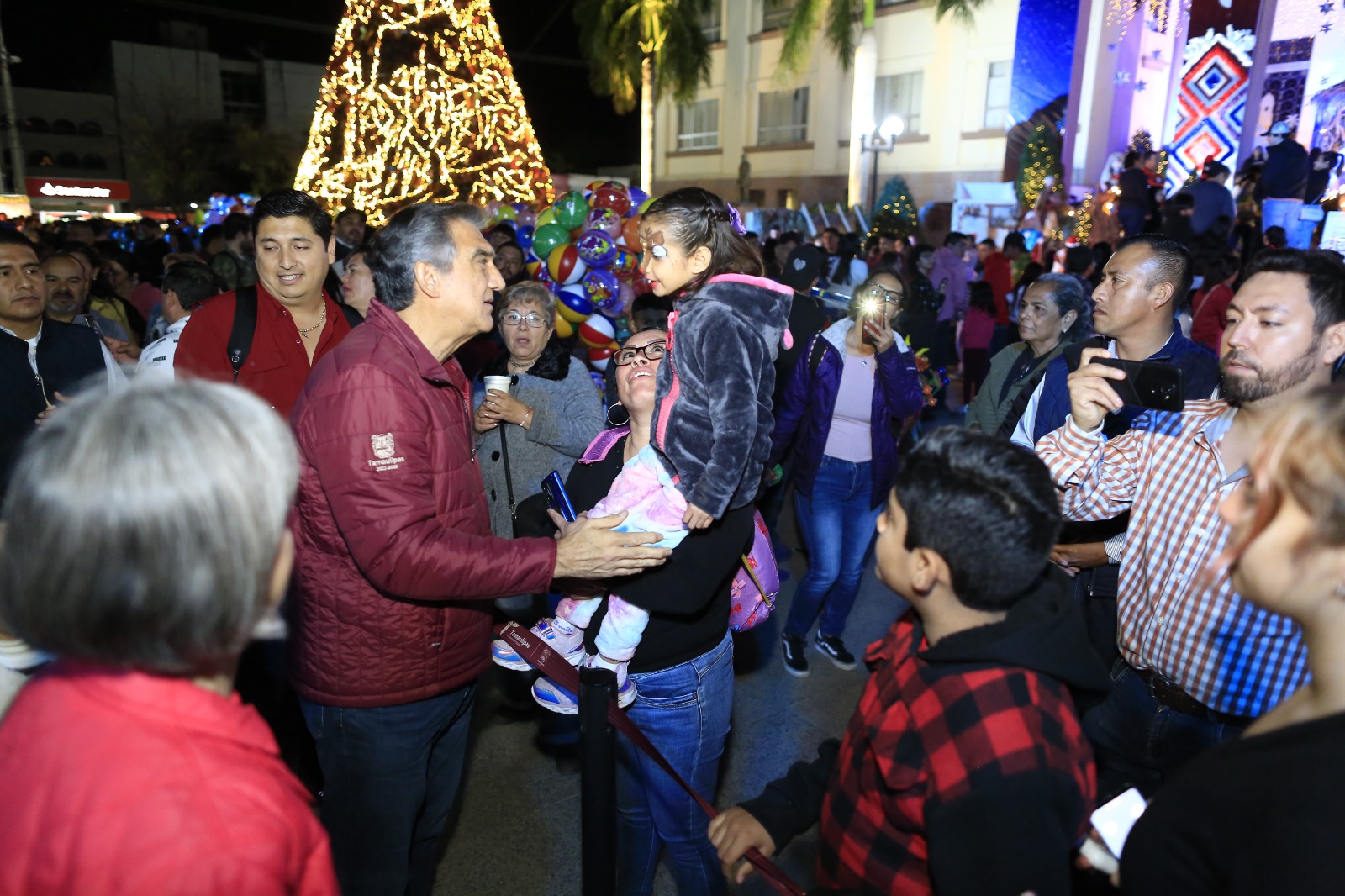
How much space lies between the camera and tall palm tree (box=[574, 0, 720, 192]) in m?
25.1

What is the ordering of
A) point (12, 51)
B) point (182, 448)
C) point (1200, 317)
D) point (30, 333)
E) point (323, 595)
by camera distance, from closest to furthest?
point (182, 448) → point (323, 595) → point (30, 333) → point (1200, 317) → point (12, 51)

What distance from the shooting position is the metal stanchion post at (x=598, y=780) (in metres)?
2.02

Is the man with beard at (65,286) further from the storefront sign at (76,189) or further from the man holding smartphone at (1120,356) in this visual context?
the storefront sign at (76,189)

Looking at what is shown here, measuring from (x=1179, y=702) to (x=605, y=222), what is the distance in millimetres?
5511

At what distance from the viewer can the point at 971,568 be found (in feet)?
4.88

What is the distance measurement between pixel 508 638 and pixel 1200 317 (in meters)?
7.51

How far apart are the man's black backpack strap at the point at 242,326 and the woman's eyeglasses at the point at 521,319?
1.10m

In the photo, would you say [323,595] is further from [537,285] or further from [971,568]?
[537,285]

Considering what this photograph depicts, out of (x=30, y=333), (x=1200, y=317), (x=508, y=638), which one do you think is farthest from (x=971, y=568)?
(x=1200, y=317)

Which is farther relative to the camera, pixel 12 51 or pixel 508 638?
pixel 12 51

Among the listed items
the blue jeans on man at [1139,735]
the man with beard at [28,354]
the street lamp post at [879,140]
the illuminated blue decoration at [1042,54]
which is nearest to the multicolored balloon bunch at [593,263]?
the man with beard at [28,354]

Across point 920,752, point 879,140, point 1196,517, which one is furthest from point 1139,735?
point 879,140

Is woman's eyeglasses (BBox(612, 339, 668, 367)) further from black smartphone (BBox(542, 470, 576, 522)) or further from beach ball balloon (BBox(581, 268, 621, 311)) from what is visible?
beach ball balloon (BBox(581, 268, 621, 311))

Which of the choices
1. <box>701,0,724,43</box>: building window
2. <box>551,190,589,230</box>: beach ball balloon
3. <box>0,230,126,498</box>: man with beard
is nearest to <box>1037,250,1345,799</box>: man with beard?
<box>0,230,126,498</box>: man with beard
